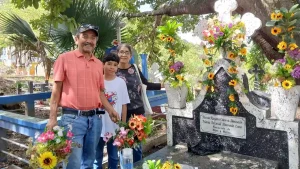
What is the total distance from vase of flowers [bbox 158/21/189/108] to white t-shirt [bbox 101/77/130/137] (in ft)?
2.57

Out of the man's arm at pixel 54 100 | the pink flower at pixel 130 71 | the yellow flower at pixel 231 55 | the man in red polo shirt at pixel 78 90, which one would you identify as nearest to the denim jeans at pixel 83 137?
the man in red polo shirt at pixel 78 90

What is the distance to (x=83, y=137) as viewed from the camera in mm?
2479

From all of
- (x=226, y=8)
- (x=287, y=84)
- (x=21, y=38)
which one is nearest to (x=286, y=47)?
(x=287, y=84)

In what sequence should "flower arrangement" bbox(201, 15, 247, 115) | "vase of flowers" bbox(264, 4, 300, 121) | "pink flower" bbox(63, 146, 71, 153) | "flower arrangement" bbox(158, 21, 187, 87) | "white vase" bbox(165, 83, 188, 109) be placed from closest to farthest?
"pink flower" bbox(63, 146, 71, 153), "vase of flowers" bbox(264, 4, 300, 121), "flower arrangement" bbox(201, 15, 247, 115), "flower arrangement" bbox(158, 21, 187, 87), "white vase" bbox(165, 83, 188, 109)

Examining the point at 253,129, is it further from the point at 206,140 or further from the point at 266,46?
the point at 266,46

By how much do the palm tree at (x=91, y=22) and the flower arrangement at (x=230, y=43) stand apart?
2664 mm

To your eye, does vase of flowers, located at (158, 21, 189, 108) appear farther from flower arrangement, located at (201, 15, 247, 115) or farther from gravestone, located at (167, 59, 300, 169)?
flower arrangement, located at (201, 15, 247, 115)

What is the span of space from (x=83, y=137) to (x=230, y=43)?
187 centimetres

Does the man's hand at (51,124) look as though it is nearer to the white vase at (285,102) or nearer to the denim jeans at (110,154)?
the denim jeans at (110,154)

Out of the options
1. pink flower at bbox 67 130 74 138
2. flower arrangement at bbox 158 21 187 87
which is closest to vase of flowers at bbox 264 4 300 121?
flower arrangement at bbox 158 21 187 87

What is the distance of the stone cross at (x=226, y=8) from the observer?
3142 millimetres

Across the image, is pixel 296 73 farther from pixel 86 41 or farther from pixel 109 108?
pixel 86 41

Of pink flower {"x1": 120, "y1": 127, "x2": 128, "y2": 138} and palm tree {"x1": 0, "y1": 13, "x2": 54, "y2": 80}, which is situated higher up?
palm tree {"x1": 0, "y1": 13, "x2": 54, "y2": 80}

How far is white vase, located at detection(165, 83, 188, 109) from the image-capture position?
3.55m
